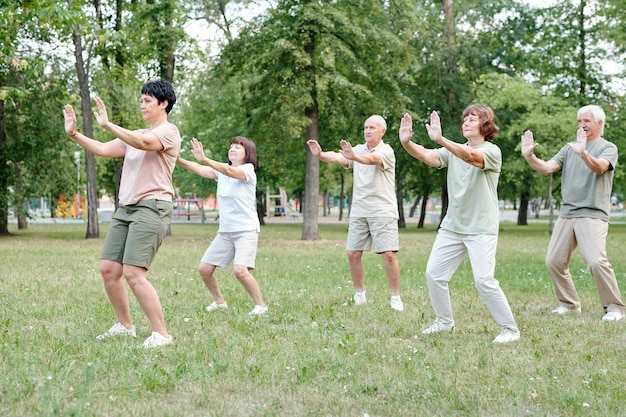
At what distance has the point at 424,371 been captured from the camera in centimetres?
500

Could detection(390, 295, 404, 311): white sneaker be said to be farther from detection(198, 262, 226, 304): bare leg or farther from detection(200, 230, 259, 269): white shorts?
detection(198, 262, 226, 304): bare leg

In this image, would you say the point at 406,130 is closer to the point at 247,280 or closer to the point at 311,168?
the point at 247,280

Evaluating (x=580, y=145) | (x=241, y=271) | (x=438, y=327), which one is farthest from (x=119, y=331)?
(x=580, y=145)

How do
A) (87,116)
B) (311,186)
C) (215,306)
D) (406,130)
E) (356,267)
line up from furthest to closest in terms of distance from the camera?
(87,116) → (311,186) → (356,267) → (215,306) → (406,130)

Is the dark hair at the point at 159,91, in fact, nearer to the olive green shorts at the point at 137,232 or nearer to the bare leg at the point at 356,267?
the olive green shorts at the point at 137,232

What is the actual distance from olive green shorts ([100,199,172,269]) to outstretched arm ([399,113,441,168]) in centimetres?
200

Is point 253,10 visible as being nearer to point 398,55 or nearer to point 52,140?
point 398,55

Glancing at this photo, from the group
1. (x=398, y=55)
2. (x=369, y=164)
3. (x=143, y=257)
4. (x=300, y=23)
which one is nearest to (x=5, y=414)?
(x=143, y=257)

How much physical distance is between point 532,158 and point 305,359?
9.91ft

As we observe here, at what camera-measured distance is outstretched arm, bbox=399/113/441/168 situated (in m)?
5.90

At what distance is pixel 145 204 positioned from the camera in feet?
18.9

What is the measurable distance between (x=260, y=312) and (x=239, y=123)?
21577 mm

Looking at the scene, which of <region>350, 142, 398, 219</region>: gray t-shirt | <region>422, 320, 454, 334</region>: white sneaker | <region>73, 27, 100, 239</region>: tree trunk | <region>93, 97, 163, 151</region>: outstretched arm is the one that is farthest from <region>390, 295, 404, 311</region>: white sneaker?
<region>73, 27, 100, 239</region>: tree trunk

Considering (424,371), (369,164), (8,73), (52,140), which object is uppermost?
(8,73)
